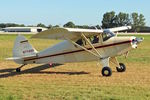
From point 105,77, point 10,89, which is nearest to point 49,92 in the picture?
point 10,89

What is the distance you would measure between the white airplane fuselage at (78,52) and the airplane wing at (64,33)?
0.53 m

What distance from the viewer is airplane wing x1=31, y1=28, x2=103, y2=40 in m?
11.4

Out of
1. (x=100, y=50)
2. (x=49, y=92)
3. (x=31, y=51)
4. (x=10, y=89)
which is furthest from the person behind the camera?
(x=31, y=51)

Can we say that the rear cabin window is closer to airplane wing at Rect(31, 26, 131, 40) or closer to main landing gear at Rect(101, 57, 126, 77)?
airplane wing at Rect(31, 26, 131, 40)

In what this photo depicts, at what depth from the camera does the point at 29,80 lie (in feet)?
35.9

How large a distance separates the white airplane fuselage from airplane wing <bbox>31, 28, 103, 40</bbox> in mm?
531

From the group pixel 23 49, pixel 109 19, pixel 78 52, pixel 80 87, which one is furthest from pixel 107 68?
pixel 109 19

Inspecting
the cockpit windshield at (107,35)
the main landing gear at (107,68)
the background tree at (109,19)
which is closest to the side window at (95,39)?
the cockpit windshield at (107,35)

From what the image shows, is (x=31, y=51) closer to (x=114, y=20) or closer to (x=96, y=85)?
(x=96, y=85)

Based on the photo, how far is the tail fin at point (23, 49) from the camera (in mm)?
13555

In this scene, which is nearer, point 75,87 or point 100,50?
point 75,87

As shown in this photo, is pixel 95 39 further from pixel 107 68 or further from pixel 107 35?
pixel 107 68

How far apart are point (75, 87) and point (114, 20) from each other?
141742 millimetres

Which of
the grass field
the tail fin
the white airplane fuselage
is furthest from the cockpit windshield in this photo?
the tail fin
